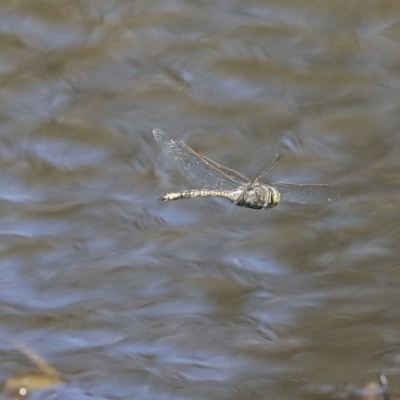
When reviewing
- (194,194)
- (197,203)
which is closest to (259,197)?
(194,194)

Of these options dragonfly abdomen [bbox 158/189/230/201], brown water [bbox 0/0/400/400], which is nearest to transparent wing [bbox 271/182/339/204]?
dragonfly abdomen [bbox 158/189/230/201]

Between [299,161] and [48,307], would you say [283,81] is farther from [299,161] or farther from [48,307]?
[48,307]

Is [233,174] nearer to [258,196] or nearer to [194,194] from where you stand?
[194,194]

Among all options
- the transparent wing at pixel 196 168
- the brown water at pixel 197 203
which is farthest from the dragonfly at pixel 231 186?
the brown water at pixel 197 203

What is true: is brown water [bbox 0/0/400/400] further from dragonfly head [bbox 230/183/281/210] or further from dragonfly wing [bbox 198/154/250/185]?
dragonfly head [bbox 230/183/281/210]

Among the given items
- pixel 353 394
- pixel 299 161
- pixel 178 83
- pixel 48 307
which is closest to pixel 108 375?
pixel 48 307

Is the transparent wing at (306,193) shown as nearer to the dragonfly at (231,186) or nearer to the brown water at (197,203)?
the dragonfly at (231,186)

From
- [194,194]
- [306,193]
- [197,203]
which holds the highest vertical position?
[306,193]
